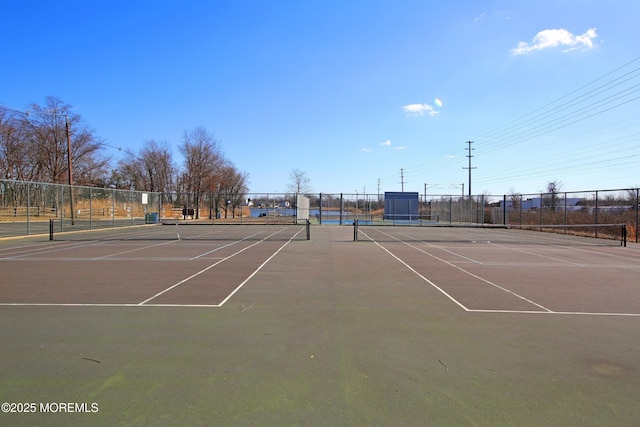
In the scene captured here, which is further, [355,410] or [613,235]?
[613,235]

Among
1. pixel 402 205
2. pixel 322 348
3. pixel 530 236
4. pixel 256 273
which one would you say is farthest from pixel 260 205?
pixel 322 348

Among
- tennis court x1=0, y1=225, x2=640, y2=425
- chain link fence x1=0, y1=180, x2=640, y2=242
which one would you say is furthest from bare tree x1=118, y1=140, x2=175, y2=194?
tennis court x1=0, y1=225, x2=640, y2=425

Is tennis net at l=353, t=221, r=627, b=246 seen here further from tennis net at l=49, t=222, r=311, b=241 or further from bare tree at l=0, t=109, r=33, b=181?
bare tree at l=0, t=109, r=33, b=181

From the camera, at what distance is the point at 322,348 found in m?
5.07

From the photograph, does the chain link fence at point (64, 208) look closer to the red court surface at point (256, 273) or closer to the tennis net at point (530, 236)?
the red court surface at point (256, 273)

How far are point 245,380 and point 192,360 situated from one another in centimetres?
91

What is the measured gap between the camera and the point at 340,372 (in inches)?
170

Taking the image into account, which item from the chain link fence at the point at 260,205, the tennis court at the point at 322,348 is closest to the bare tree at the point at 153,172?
the chain link fence at the point at 260,205

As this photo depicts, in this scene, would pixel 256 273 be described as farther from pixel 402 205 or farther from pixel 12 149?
pixel 12 149

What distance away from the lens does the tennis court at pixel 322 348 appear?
3.55 meters

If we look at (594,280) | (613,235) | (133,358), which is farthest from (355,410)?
(613,235)

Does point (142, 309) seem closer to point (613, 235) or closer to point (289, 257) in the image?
point (289, 257)

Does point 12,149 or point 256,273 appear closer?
point 256,273

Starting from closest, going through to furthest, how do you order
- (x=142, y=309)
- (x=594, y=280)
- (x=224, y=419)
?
1. (x=224, y=419)
2. (x=142, y=309)
3. (x=594, y=280)
